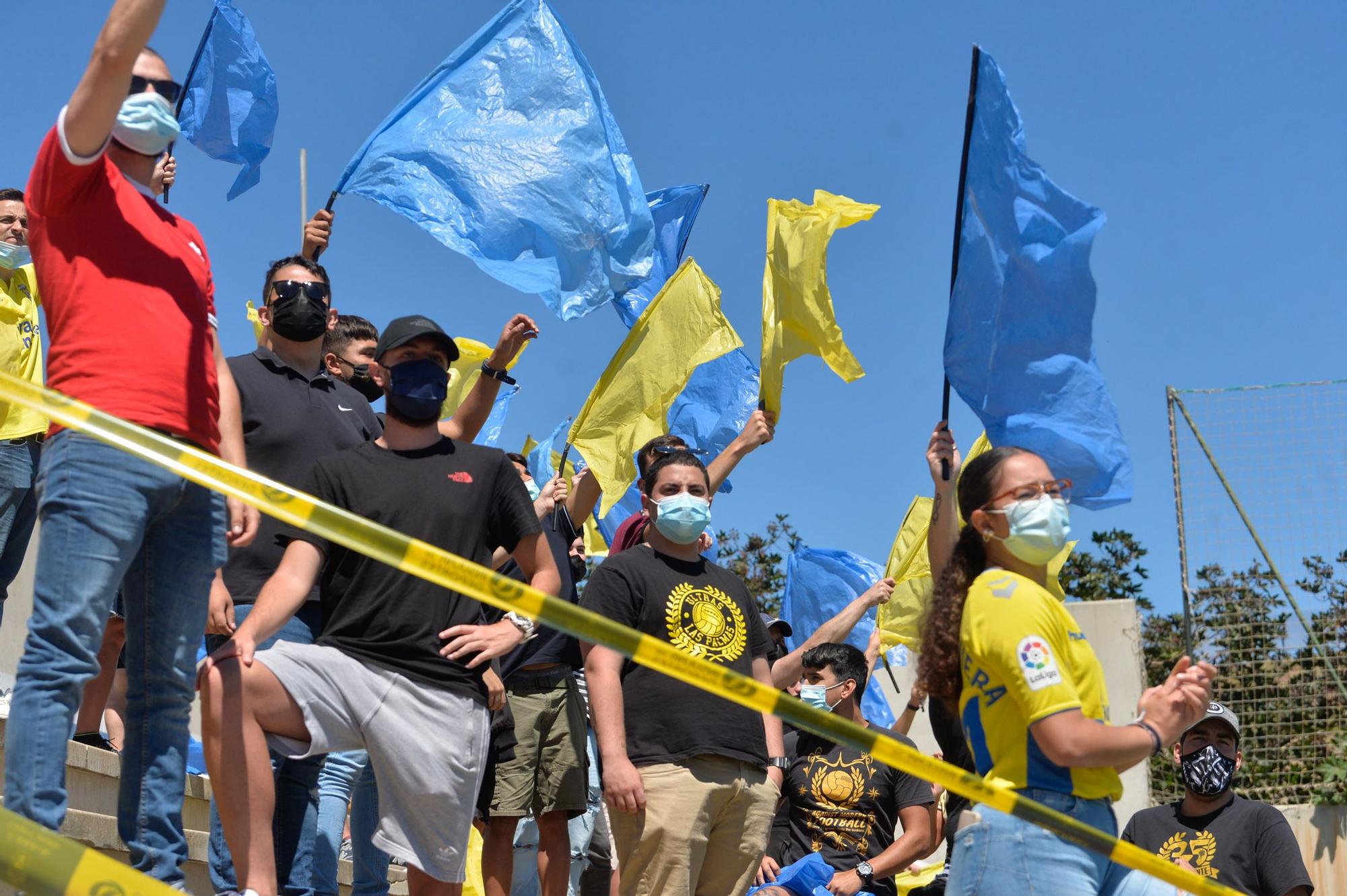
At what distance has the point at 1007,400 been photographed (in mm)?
5555

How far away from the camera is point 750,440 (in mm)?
6531

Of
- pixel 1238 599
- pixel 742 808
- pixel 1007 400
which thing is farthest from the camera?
pixel 1238 599

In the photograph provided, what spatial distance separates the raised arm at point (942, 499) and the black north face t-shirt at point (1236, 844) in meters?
2.25

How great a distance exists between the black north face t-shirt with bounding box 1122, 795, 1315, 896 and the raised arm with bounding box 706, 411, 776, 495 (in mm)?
2246

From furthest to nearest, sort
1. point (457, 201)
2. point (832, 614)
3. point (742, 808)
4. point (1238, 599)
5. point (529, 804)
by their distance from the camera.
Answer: point (1238, 599)
point (832, 614)
point (457, 201)
point (529, 804)
point (742, 808)

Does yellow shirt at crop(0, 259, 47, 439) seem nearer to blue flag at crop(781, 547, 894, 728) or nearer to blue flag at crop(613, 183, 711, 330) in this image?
blue flag at crop(613, 183, 711, 330)

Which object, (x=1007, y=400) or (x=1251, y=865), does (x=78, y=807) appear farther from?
(x=1251, y=865)

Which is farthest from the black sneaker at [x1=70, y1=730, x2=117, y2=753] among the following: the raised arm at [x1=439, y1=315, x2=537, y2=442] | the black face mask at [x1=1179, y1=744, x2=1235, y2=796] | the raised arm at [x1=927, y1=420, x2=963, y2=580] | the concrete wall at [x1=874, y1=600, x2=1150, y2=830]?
the concrete wall at [x1=874, y1=600, x2=1150, y2=830]

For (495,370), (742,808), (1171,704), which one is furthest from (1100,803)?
(495,370)

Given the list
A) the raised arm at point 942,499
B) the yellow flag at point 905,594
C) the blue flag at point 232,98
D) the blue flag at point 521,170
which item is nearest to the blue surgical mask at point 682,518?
the raised arm at point 942,499

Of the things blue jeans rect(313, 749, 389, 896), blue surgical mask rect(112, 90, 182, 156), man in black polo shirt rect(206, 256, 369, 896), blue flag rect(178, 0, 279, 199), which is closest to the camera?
blue surgical mask rect(112, 90, 182, 156)

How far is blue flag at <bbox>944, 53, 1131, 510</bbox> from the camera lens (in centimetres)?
533

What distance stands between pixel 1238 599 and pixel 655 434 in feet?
18.8

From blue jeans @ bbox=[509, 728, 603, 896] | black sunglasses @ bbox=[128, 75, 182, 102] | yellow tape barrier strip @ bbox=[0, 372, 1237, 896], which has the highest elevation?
black sunglasses @ bbox=[128, 75, 182, 102]
